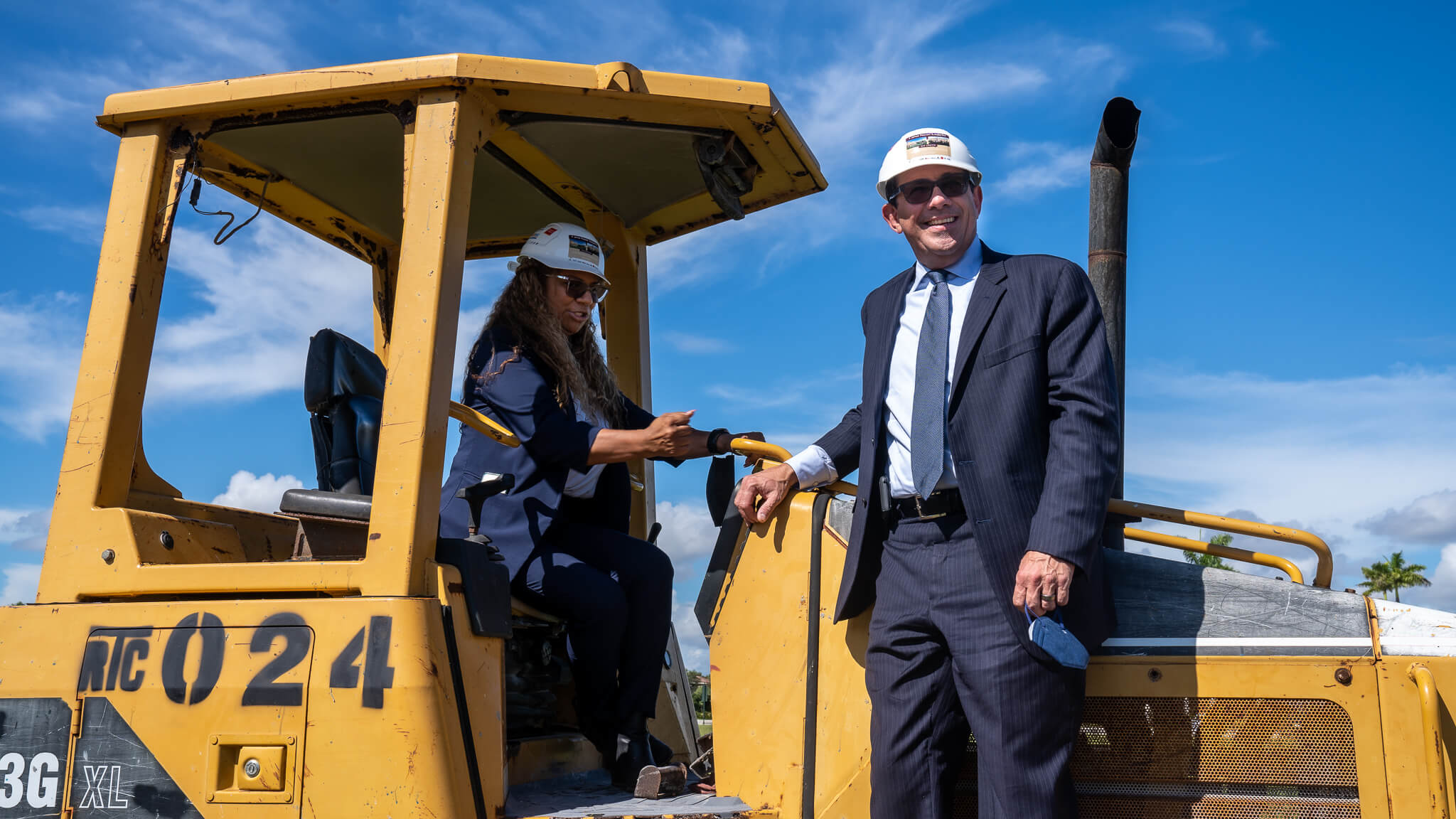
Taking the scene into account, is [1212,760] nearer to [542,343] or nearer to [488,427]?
[488,427]

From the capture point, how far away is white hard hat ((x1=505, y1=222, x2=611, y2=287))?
3736 millimetres

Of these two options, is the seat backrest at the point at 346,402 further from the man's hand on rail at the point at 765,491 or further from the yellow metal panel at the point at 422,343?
the man's hand on rail at the point at 765,491

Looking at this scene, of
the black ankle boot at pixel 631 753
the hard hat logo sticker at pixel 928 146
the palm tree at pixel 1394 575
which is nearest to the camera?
the hard hat logo sticker at pixel 928 146

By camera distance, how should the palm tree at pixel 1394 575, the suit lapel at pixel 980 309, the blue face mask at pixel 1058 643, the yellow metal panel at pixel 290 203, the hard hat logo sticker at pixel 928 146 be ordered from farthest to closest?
the palm tree at pixel 1394 575, the yellow metal panel at pixel 290 203, the hard hat logo sticker at pixel 928 146, the suit lapel at pixel 980 309, the blue face mask at pixel 1058 643

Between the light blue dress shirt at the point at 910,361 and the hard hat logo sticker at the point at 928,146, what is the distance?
24 centimetres

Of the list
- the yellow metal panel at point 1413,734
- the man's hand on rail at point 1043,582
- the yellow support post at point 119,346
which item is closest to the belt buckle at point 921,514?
the man's hand on rail at point 1043,582

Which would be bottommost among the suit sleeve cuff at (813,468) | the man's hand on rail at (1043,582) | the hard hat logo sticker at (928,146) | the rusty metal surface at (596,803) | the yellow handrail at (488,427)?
the rusty metal surface at (596,803)

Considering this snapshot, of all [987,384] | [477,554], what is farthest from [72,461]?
[987,384]

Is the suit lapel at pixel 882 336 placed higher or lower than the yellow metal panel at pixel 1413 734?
higher

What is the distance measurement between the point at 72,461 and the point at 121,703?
2.26 ft

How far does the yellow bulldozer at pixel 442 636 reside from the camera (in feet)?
8.43

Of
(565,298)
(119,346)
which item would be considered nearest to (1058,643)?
(565,298)

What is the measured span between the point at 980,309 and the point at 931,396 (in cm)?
24

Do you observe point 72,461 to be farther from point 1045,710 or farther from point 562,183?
point 1045,710
